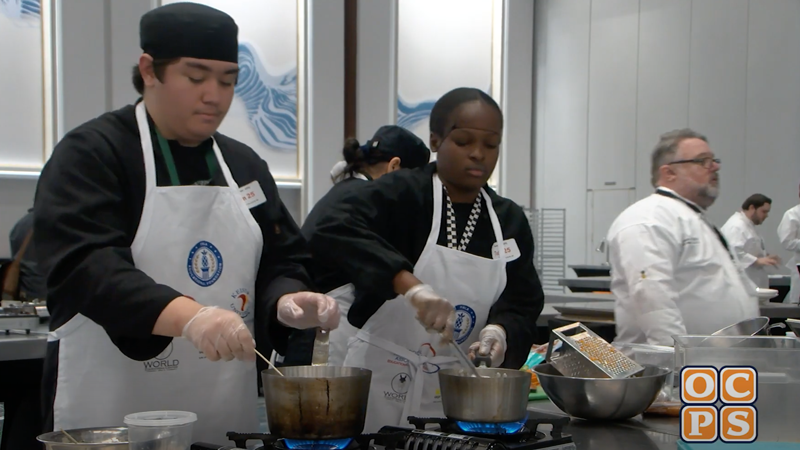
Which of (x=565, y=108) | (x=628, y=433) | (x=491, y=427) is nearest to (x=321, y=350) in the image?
(x=491, y=427)

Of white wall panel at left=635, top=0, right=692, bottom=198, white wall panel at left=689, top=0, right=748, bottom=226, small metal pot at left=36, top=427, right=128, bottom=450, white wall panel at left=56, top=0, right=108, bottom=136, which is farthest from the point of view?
white wall panel at left=635, top=0, right=692, bottom=198

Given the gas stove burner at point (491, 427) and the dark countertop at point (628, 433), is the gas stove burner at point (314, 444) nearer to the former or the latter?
the gas stove burner at point (491, 427)

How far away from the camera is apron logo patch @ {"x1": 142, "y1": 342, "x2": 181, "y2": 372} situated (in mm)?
1521

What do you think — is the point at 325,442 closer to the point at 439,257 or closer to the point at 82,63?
the point at 439,257

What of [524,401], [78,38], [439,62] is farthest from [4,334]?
[439,62]

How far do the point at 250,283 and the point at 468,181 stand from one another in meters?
0.57

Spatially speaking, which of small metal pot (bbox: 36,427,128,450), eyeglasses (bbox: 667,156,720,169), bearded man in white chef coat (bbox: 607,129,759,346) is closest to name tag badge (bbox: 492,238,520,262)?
bearded man in white chef coat (bbox: 607,129,759,346)

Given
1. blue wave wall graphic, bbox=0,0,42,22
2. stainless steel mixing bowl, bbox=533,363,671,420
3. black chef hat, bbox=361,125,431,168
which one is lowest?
stainless steel mixing bowl, bbox=533,363,671,420

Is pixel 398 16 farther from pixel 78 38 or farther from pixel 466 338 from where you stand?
pixel 466 338

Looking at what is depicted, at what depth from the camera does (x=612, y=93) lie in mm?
8172

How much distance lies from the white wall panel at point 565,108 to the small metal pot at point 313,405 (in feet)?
24.2

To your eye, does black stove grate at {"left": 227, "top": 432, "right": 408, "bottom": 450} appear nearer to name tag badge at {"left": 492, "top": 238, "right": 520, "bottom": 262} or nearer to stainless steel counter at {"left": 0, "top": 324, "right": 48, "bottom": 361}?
name tag badge at {"left": 492, "top": 238, "right": 520, "bottom": 262}

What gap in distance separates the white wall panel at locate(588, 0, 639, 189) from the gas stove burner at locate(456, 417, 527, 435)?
7.08 metres

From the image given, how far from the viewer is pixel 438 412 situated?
190cm
